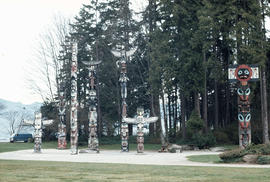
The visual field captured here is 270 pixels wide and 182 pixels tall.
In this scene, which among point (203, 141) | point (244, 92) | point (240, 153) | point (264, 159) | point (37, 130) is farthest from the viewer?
point (37, 130)

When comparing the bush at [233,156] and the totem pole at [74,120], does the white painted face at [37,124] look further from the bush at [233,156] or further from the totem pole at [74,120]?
the bush at [233,156]

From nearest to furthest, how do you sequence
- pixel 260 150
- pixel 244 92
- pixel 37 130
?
pixel 260 150, pixel 244 92, pixel 37 130

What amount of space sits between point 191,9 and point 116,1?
1704 cm

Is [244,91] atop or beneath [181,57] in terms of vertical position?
beneath

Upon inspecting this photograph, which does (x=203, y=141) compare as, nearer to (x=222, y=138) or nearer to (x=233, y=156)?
(x=222, y=138)

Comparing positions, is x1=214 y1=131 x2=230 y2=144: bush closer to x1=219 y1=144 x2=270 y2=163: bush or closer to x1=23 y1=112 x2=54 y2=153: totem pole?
x1=23 y1=112 x2=54 y2=153: totem pole

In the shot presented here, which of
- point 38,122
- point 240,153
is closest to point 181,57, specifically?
point 38,122

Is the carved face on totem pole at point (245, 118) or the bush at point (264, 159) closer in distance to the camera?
the bush at point (264, 159)

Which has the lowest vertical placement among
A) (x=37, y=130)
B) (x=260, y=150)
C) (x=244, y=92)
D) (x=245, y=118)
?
(x=260, y=150)

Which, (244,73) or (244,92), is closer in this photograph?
(244,73)

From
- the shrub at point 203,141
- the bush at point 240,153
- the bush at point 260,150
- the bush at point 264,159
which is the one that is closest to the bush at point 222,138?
the shrub at point 203,141

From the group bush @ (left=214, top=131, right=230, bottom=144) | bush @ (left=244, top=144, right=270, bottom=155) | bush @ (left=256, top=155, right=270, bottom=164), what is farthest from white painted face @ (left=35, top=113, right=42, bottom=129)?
bush @ (left=256, top=155, right=270, bottom=164)

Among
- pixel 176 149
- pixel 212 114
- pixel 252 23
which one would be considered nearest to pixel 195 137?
pixel 176 149

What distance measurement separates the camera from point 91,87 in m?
32.3
